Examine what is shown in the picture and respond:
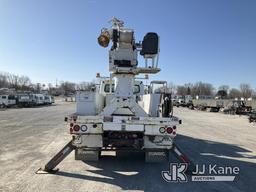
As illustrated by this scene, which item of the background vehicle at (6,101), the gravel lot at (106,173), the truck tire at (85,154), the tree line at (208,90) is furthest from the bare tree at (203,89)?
the truck tire at (85,154)

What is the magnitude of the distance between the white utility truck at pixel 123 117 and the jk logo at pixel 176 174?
0.36 meters

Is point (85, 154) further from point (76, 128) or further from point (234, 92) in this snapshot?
point (234, 92)

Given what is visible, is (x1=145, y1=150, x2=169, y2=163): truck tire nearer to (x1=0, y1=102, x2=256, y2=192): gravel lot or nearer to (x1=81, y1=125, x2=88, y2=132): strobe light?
(x1=0, y1=102, x2=256, y2=192): gravel lot

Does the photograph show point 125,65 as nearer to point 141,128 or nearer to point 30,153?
point 141,128

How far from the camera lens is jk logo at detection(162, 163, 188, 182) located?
6180 mm

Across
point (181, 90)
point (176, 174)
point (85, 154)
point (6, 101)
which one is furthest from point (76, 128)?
point (181, 90)

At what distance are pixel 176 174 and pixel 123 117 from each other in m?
1.84

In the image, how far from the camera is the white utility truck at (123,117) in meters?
6.36

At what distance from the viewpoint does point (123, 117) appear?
6.37 m

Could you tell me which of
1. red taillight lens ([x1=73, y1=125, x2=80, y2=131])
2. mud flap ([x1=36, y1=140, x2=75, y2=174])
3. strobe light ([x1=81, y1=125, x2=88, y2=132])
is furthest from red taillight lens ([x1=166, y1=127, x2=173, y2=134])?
mud flap ([x1=36, y1=140, x2=75, y2=174])

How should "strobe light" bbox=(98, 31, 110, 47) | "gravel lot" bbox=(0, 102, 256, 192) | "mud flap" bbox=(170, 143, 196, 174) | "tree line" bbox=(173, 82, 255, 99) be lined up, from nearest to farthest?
"gravel lot" bbox=(0, 102, 256, 192), "mud flap" bbox=(170, 143, 196, 174), "strobe light" bbox=(98, 31, 110, 47), "tree line" bbox=(173, 82, 255, 99)

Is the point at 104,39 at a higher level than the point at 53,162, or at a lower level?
higher

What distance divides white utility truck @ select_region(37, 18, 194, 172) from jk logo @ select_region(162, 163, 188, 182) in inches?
14.1

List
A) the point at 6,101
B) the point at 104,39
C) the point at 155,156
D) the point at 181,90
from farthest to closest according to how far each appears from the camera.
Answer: the point at 181,90
the point at 6,101
the point at 104,39
the point at 155,156
